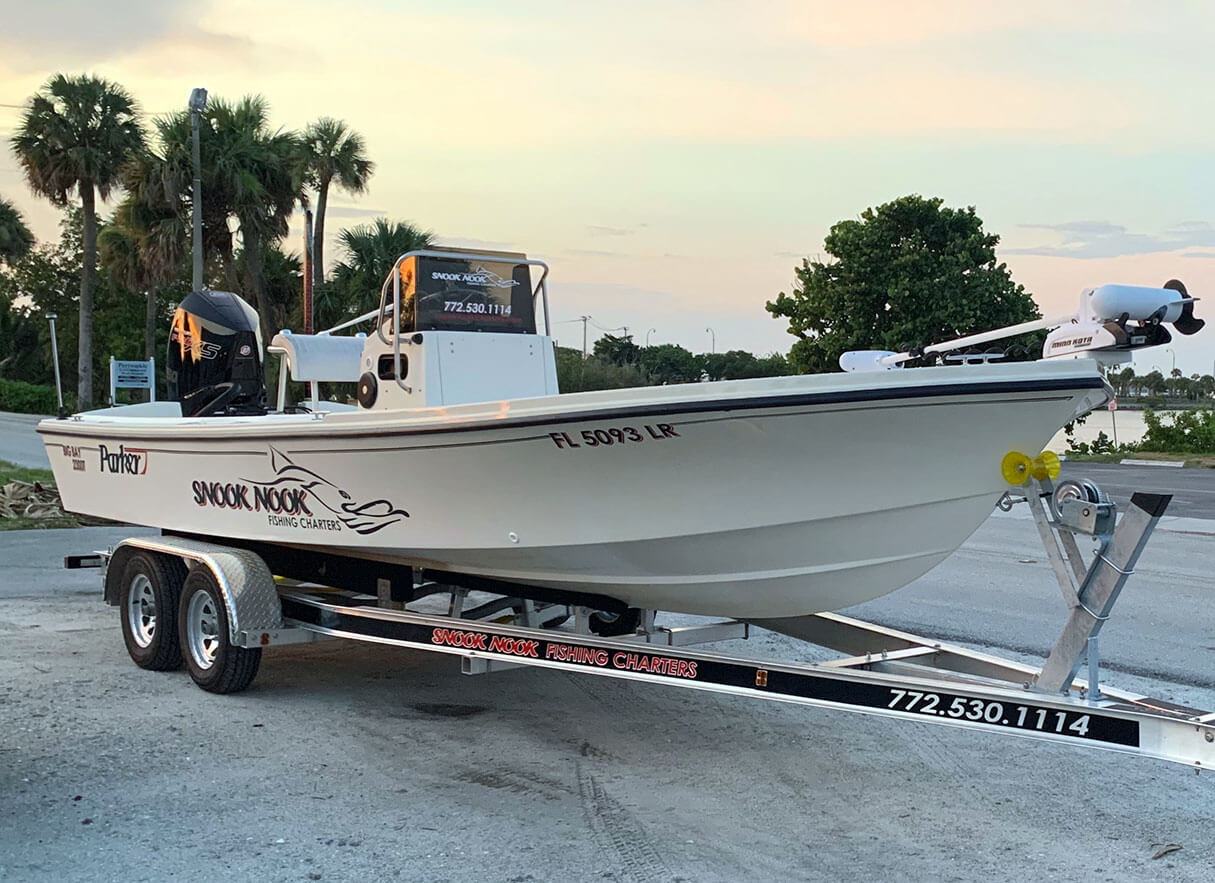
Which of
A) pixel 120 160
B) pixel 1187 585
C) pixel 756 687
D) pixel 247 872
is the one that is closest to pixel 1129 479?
pixel 1187 585

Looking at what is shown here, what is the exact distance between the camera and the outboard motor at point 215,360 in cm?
763

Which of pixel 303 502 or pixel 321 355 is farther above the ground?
pixel 321 355

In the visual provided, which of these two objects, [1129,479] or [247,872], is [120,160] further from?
[247,872]

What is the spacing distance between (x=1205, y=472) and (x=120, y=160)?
106 feet

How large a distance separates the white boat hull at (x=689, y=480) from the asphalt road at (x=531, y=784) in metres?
0.81

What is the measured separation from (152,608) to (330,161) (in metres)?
27.8

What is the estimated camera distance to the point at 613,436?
4.75 meters

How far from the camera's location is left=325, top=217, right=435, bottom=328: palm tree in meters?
27.4

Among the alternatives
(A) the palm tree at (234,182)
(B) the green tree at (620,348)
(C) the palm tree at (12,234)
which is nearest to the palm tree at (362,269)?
(A) the palm tree at (234,182)

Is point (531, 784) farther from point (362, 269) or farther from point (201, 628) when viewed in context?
point (362, 269)

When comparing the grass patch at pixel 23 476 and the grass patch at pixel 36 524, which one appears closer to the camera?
the grass patch at pixel 36 524

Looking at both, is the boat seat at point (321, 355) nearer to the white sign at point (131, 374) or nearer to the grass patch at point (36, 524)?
the grass patch at point (36, 524)

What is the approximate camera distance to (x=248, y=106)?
1192 inches

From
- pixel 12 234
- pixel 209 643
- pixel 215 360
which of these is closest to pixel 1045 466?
pixel 209 643
